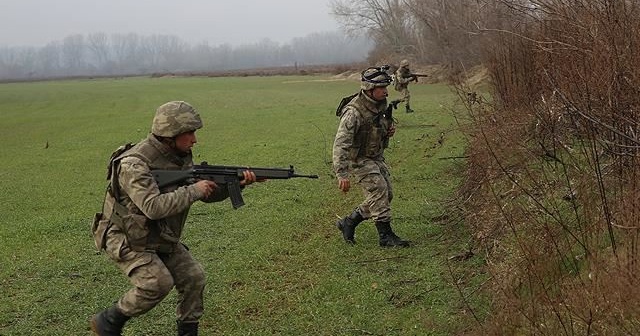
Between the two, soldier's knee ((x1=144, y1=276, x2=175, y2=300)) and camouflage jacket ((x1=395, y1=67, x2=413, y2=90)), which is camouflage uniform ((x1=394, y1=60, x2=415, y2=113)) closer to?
camouflage jacket ((x1=395, y1=67, x2=413, y2=90))

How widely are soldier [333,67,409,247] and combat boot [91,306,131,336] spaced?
2.89 meters

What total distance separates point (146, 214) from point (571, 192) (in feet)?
9.36

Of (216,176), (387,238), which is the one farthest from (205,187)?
(387,238)

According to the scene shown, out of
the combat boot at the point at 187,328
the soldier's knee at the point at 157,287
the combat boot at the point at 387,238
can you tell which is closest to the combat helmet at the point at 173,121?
the soldier's knee at the point at 157,287

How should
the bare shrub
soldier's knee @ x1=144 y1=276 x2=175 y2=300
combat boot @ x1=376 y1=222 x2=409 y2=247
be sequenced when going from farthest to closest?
combat boot @ x1=376 y1=222 x2=409 y2=247, soldier's knee @ x1=144 y1=276 x2=175 y2=300, the bare shrub

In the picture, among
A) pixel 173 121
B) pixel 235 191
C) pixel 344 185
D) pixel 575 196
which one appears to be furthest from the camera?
pixel 344 185

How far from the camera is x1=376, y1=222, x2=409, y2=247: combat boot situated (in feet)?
24.0

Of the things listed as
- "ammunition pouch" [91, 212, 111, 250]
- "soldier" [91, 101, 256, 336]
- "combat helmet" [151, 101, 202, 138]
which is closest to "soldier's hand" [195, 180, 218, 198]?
"soldier" [91, 101, 256, 336]

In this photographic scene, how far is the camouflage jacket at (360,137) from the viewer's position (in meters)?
7.20

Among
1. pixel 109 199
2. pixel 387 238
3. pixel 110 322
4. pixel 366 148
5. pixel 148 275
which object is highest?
pixel 109 199

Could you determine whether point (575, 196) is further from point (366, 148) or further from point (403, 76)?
point (403, 76)

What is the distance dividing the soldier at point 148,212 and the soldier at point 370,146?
2479mm

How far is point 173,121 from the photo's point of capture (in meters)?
4.67

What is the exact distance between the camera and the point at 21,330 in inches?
223
